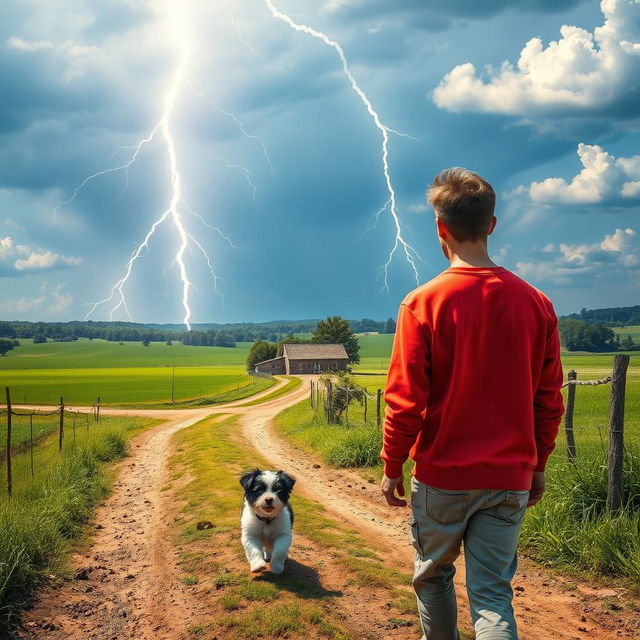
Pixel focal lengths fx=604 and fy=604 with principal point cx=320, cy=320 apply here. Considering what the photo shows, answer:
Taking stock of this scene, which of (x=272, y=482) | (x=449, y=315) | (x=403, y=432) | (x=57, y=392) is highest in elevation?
(x=449, y=315)

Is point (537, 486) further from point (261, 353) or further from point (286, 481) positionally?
point (261, 353)

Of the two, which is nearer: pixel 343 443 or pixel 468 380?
pixel 468 380

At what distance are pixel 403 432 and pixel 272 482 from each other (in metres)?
3.23

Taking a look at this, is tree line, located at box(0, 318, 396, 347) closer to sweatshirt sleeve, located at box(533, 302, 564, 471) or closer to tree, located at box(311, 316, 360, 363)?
tree, located at box(311, 316, 360, 363)

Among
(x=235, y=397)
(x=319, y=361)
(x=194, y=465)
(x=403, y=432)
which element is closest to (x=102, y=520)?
(x=194, y=465)

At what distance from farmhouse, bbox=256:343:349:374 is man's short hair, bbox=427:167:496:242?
7291 cm

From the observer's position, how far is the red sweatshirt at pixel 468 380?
292 cm

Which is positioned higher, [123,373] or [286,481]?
[286,481]

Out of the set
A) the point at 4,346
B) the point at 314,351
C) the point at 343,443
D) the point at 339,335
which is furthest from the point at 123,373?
the point at 343,443

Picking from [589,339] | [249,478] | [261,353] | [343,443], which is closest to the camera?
[249,478]

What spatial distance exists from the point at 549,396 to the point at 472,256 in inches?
34.3

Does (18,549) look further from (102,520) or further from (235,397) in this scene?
(235,397)

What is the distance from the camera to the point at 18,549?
21.6 feet

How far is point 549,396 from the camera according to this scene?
10.6 ft
